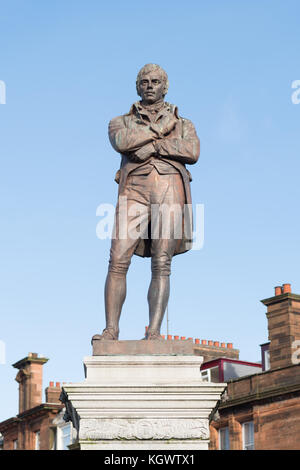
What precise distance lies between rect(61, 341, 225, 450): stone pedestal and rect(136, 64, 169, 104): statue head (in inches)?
125

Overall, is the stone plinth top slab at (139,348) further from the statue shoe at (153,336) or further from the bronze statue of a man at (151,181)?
the bronze statue of a man at (151,181)

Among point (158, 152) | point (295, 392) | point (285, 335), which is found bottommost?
point (158, 152)

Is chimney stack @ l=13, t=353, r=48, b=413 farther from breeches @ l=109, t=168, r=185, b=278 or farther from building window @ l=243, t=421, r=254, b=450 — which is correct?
breeches @ l=109, t=168, r=185, b=278

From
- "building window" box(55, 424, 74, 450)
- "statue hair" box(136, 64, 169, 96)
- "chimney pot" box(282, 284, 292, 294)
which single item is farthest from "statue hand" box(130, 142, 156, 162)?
"building window" box(55, 424, 74, 450)

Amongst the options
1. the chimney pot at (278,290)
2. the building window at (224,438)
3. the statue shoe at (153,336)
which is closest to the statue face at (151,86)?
the statue shoe at (153,336)

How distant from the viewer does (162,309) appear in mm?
10867

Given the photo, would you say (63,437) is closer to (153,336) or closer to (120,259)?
(120,259)

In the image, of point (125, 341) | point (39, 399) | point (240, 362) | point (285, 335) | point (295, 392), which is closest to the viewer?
point (125, 341)

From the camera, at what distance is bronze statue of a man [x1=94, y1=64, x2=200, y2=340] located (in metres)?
10.9

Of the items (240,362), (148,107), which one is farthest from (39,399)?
(148,107)

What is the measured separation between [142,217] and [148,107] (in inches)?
50.5

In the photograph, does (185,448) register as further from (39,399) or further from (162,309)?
(39,399)

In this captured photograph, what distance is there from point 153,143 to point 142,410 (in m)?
2.98

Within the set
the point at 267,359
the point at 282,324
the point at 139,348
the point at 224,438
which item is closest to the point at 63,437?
Answer: the point at 224,438
